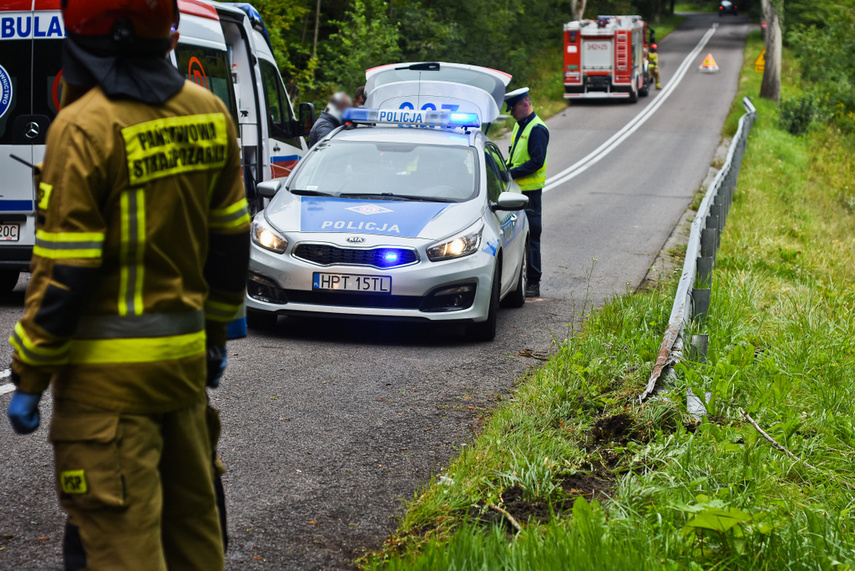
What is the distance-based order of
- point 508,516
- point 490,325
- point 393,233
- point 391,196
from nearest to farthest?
1. point 508,516
2. point 393,233
3. point 490,325
4. point 391,196

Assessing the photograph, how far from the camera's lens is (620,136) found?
3120cm

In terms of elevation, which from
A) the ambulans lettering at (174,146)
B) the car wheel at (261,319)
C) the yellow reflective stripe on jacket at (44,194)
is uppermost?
the ambulans lettering at (174,146)

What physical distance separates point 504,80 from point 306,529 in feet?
30.2

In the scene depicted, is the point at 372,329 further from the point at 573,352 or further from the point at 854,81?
the point at 854,81

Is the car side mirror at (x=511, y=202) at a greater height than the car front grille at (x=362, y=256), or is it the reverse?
the car side mirror at (x=511, y=202)

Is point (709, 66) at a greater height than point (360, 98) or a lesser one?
lesser

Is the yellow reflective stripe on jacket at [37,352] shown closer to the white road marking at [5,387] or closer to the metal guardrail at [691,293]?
the metal guardrail at [691,293]

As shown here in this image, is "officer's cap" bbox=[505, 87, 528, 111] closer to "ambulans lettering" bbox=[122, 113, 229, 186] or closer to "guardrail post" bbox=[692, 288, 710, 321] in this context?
"guardrail post" bbox=[692, 288, 710, 321]

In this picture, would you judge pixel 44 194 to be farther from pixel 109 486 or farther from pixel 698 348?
pixel 698 348

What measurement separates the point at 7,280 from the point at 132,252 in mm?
7361

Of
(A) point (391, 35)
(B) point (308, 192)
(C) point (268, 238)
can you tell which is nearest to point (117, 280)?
(C) point (268, 238)

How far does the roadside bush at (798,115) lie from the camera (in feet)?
101

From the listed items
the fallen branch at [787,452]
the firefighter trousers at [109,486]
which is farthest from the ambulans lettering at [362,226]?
the firefighter trousers at [109,486]

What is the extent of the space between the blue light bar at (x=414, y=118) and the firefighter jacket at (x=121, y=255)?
6862mm
